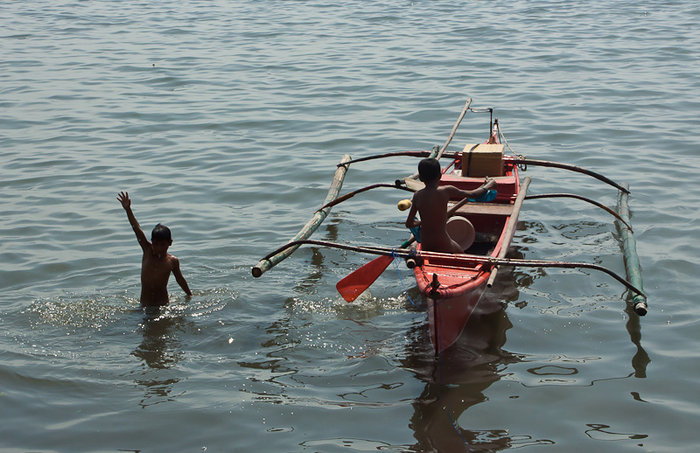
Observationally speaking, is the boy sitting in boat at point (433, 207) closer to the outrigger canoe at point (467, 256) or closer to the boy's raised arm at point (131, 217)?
the outrigger canoe at point (467, 256)

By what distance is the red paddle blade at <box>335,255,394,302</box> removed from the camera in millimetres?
7062

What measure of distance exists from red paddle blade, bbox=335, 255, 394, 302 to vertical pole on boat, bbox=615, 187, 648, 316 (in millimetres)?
2073

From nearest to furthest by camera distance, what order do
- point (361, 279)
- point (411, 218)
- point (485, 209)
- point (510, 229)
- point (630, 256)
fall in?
point (361, 279) < point (411, 218) < point (510, 229) < point (630, 256) < point (485, 209)

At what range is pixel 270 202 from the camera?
10.3 meters

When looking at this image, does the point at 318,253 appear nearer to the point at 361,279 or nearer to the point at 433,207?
the point at 361,279

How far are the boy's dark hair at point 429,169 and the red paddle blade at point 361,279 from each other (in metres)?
0.79

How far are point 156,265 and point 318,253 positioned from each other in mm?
2476

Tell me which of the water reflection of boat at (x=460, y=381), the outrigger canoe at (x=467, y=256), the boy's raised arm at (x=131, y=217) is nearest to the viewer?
the water reflection of boat at (x=460, y=381)

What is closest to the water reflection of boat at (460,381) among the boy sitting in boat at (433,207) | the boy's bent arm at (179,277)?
the boy sitting in boat at (433,207)

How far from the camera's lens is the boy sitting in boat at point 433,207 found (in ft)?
22.5

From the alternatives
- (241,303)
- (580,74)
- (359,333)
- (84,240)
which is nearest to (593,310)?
(359,333)

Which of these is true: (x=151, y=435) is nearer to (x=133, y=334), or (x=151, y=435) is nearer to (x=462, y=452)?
(x=133, y=334)

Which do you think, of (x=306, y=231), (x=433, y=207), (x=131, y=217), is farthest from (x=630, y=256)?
(x=131, y=217)

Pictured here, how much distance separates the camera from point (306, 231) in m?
8.30
